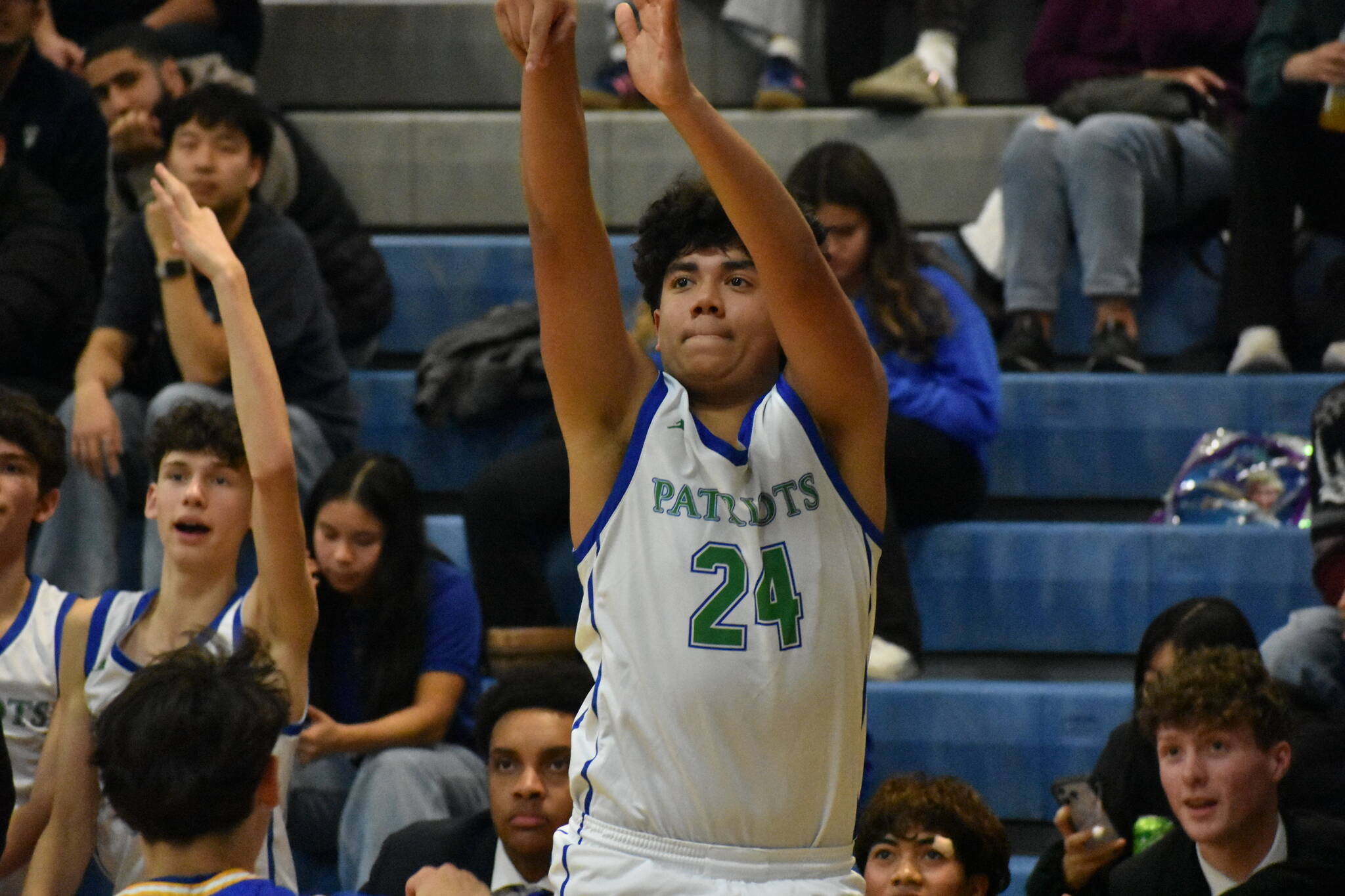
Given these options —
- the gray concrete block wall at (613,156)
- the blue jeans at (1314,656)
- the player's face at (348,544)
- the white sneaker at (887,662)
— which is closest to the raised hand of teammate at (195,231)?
the player's face at (348,544)

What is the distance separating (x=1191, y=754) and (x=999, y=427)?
195 cm

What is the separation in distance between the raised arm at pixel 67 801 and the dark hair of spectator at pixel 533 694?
801 mm

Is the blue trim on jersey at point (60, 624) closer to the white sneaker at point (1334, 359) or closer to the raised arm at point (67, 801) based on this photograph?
the raised arm at point (67, 801)

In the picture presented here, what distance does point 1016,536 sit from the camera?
4.64m

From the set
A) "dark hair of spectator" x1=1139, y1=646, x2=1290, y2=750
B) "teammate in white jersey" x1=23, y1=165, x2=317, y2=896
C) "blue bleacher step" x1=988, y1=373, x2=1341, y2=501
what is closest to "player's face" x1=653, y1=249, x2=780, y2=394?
"teammate in white jersey" x1=23, y1=165, x2=317, y2=896

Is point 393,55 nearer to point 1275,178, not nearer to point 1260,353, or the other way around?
point 1275,178

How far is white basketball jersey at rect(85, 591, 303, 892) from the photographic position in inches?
125

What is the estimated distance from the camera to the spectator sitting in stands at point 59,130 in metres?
5.47

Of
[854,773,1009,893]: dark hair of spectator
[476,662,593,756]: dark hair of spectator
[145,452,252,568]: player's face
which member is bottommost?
[854,773,1009,893]: dark hair of spectator

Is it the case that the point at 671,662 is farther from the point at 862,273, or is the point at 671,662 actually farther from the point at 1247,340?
the point at 1247,340

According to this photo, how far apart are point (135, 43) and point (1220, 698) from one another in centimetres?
397

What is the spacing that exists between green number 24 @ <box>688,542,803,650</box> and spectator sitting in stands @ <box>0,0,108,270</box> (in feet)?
12.4

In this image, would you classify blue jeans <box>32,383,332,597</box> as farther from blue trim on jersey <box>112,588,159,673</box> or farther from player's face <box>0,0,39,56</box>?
player's face <box>0,0,39,56</box>

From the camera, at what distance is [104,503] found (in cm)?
452
